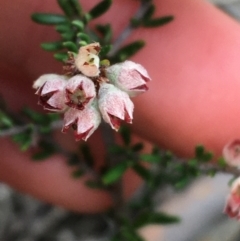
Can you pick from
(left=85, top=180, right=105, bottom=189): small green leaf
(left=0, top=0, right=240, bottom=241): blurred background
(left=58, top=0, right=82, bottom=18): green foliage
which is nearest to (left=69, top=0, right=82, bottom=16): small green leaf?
(left=58, top=0, right=82, bottom=18): green foliage

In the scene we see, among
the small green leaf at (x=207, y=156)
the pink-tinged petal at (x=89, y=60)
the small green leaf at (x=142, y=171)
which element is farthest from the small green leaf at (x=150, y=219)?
the pink-tinged petal at (x=89, y=60)

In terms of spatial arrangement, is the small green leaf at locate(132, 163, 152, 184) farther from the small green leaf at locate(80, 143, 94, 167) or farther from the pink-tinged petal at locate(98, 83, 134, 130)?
the pink-tinged petal at locate(98, 83, 134, 130)

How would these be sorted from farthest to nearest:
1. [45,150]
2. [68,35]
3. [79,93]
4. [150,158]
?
[45,150] < [150,158] < [68,35] < [79,93]

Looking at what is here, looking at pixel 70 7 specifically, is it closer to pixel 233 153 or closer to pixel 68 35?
pixel 68 35

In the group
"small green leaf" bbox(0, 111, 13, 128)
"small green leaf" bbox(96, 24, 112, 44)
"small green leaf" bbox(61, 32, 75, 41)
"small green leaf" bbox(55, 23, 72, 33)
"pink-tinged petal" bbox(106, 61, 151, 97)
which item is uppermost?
"small green leaf" bbox(96, 24, 112, 44)

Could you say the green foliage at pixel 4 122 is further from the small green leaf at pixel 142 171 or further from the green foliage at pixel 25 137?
the small green leaf at pixel 142 171

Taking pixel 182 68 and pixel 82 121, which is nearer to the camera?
pixel 82 121

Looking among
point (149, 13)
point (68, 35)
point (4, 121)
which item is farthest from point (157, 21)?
point (4, 121)
